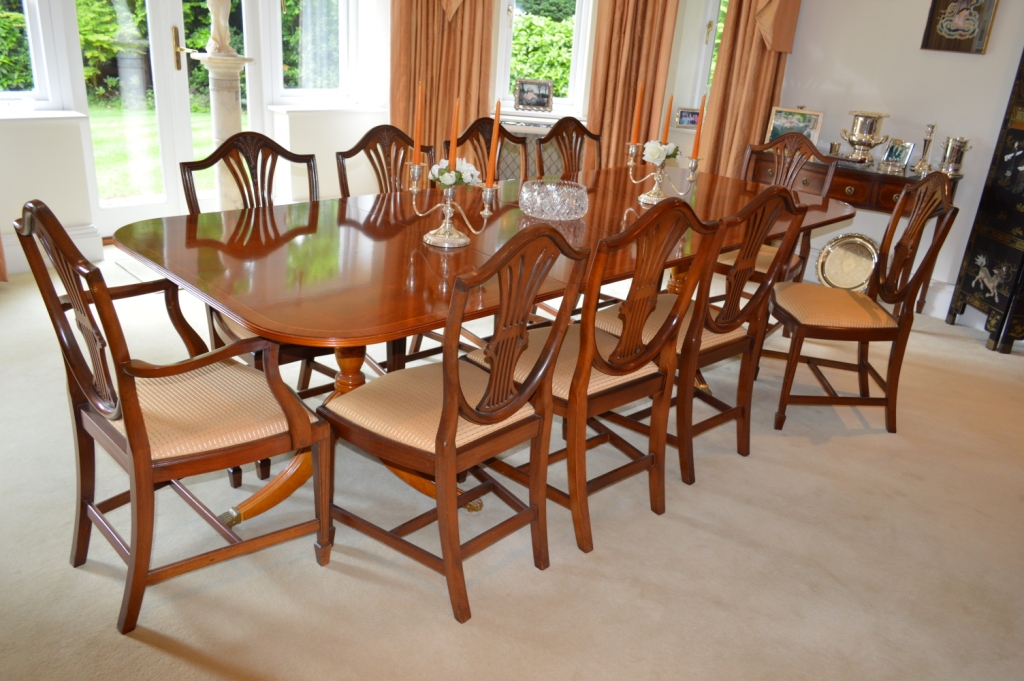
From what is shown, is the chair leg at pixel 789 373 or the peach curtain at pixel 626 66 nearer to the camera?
the chair leg at pixel 789 373

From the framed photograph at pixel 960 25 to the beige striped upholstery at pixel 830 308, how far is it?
76.6 inches

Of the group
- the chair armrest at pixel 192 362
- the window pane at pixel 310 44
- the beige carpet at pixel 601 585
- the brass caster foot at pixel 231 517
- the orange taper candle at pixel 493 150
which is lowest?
the beige carpet at pixel 601 585

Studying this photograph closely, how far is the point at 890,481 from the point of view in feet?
9.04

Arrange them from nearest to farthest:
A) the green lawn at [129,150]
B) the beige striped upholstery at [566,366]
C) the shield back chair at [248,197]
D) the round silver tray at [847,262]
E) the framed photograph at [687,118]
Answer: the beige striped upholstery at [566,366] → the shield back chair at [248,197] → the round silver tray at [847,262] → the green lawn at [129,150] → the framed photograph at [687,118]

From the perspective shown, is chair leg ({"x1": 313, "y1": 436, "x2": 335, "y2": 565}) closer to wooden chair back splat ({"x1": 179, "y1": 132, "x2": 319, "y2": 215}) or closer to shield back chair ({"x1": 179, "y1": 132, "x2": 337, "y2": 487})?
shield back chair ({"x1": 179, "y1": 132, "x2": 337, "y2": 487})

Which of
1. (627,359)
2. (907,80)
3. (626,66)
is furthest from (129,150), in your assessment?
(907,80)

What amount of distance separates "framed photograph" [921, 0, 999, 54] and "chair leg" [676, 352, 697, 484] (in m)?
2.93

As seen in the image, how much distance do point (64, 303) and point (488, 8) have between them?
4.11 meters

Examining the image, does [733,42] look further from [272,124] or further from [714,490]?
[714,490]

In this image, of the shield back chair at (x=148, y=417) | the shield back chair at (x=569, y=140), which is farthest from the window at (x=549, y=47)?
the shield back chair at (x=148, y=417)

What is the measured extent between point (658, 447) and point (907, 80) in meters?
3.19

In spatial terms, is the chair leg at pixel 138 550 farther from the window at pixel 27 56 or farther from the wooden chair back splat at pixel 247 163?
the window at pixel 27 56

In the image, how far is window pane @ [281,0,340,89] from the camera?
513 centimetres

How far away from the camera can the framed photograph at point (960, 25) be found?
410 centimetres
